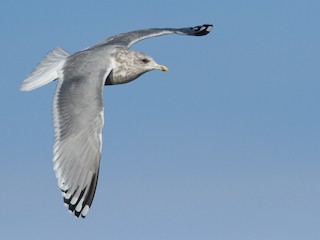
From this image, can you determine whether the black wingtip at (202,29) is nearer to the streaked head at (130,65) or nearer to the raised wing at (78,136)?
the streaked head at (130,65)

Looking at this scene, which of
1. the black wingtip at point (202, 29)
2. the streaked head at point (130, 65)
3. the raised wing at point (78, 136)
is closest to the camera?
the raised wing at point (78, 136)

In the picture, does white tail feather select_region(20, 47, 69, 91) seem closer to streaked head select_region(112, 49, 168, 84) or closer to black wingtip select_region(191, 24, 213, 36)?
streaked head select_region(112, 49, 168, 84)

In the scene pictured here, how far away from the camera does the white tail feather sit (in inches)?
371

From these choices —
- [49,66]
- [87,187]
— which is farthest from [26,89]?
[87,187]

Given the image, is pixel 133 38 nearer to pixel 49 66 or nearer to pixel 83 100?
pixel 49 66

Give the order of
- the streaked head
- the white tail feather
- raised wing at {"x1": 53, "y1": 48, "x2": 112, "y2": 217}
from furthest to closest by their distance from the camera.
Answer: the streaked head
the white tail feather
raised wing at {"x1": 53, "y1": 48, "x2": 112, "y2": 217}

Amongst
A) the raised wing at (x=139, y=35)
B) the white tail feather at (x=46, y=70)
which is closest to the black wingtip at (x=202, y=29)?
the raised wing at (x=139, y=35)

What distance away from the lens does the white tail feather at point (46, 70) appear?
30.9 feet

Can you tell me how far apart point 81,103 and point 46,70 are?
1.34 meters

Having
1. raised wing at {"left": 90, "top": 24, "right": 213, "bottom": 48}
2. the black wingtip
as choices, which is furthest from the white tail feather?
the black wingtip

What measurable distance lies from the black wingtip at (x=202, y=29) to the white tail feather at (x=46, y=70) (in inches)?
81.9

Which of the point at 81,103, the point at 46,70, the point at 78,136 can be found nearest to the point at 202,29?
the point at 46,70

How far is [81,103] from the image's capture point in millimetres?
8508

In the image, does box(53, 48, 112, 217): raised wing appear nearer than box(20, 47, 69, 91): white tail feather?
Yes
